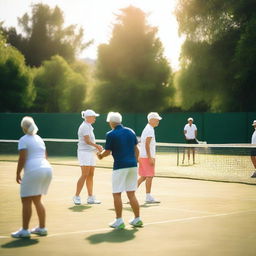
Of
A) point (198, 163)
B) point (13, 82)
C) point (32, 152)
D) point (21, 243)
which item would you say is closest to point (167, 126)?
point (198, 163)

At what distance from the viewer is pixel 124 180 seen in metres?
10.5

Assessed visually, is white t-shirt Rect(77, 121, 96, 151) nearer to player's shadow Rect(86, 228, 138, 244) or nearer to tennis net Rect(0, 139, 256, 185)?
player's shadow Rect(86, 228, 138, 244)

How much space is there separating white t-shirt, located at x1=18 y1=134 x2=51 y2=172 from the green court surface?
974mm

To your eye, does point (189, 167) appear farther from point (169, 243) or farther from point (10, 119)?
point (10, 119)

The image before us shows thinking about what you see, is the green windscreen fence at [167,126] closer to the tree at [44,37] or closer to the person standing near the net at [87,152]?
the person standing near the net at [87,152]

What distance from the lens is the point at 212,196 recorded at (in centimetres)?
1508

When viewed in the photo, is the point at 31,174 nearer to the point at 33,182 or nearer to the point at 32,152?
the point at 33,182

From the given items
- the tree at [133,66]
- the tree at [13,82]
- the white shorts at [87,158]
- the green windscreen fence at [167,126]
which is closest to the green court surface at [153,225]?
the white shorts at [87,158]

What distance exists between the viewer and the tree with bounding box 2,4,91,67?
300ft

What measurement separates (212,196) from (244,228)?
15.3 ft

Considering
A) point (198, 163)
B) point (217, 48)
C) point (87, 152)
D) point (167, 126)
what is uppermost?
point (217, 48)

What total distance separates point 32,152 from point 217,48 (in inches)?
1509

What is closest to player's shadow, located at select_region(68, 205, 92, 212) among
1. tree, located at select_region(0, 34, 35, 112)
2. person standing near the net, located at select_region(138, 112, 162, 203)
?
person standing near the net, located at select_region(138, 112, 162, 203)

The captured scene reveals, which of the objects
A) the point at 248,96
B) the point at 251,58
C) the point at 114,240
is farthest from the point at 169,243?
the point at 248,96
